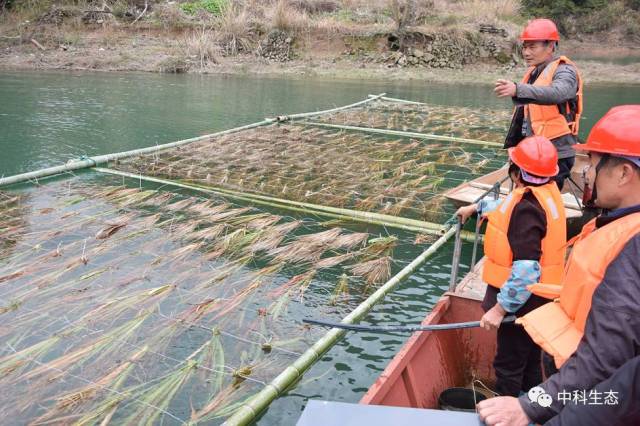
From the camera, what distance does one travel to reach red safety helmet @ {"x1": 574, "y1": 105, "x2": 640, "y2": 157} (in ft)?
5.08

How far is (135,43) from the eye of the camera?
21.1m

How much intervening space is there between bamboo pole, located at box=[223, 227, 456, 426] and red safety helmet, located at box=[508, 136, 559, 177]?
171cm

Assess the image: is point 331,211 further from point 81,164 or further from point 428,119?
point 428,119

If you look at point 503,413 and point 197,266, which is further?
point 197,266

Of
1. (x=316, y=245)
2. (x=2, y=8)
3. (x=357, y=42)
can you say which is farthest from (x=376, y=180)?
(x=2, y=8)

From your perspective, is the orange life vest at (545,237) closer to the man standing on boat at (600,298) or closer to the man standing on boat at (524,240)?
the man standing on boat at (524,240)

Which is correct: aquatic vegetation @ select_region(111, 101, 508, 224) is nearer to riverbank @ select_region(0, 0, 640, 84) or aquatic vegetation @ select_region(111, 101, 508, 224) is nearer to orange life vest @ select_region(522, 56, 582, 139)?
orange life vest @ select_region(522, 56, 582, 139)

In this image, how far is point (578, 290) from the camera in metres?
1.63

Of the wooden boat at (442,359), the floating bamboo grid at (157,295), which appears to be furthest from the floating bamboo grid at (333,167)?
the wooden boat at (442,359)

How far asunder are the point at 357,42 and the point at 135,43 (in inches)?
326

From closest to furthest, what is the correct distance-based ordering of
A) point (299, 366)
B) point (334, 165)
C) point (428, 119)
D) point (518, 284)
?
point (518, 284) < point (299, 366) < point (334, 165) < point (428, 119)

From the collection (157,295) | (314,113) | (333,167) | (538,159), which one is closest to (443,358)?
(538,159)

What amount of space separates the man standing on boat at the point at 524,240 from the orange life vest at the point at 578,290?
2.05 feet

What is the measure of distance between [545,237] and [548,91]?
166 centimetres
